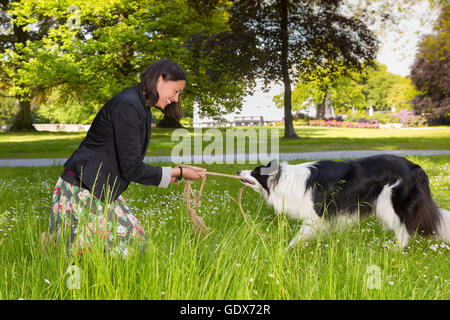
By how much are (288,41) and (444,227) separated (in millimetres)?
17001

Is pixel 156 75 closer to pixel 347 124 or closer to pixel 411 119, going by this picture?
pixel 347 124

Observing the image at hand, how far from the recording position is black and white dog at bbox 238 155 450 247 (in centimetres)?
391

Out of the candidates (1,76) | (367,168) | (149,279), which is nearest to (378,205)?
(367,168)

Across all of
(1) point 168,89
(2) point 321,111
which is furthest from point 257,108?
(2) point 321,111

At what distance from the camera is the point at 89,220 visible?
2.84 meters

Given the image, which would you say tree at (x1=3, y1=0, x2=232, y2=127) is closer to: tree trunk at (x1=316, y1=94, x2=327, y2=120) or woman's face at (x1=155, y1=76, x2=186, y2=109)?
woman's face at (x1=155, y1=76, x2=186, y2=109)

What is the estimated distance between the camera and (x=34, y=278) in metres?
2.46

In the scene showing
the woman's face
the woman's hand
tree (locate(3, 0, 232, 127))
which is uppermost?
tree (locate(3, 0, 232, 127))

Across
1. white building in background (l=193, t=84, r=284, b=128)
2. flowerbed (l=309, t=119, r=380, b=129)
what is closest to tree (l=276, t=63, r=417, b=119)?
white building in background (l=193, t=84, r=284, b=128)

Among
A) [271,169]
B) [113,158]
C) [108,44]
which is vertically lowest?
[271,169]

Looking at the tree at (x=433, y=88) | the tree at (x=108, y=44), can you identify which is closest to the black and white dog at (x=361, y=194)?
the tree at (x=108, y=44)

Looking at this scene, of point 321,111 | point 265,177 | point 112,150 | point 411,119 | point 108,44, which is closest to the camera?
point 112,150

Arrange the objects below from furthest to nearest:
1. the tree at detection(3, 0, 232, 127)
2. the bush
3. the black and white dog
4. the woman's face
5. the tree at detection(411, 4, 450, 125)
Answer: the bush, the tree at detection(411, 4, 450, 125), the tree at detection(3, 0, 232, 127), the black and white dog, the woman's face

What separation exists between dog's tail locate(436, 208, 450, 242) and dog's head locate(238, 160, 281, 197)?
1772 millimetres
